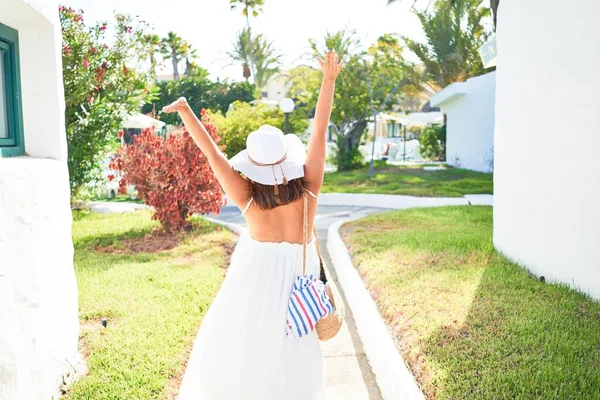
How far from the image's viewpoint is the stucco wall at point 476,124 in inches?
841

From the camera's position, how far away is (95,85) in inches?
436

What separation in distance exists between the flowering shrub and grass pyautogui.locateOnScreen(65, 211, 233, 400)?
1930 mm

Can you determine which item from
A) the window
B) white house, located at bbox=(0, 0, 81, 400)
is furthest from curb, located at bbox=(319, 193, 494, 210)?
→ the window

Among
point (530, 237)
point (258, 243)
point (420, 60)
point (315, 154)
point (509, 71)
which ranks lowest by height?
point (530, 237)

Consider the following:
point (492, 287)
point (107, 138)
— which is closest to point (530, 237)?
point (492, 287)

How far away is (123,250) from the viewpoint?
830 cm

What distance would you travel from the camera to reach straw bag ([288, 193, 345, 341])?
2.75m

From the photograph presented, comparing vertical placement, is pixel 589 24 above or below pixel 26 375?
above

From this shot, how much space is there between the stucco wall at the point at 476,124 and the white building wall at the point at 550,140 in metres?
14.5

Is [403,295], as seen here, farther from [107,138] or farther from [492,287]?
[107,138]

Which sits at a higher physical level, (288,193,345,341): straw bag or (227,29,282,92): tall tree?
(227,29,282,92): tall tree

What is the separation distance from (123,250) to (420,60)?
28.5 metres

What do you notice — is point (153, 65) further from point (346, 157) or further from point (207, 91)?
point (207, 91)

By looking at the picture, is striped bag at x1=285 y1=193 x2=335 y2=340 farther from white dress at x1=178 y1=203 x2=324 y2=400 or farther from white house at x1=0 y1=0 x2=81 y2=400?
white house at x1=0 y1=0 x2=81 y2=400
